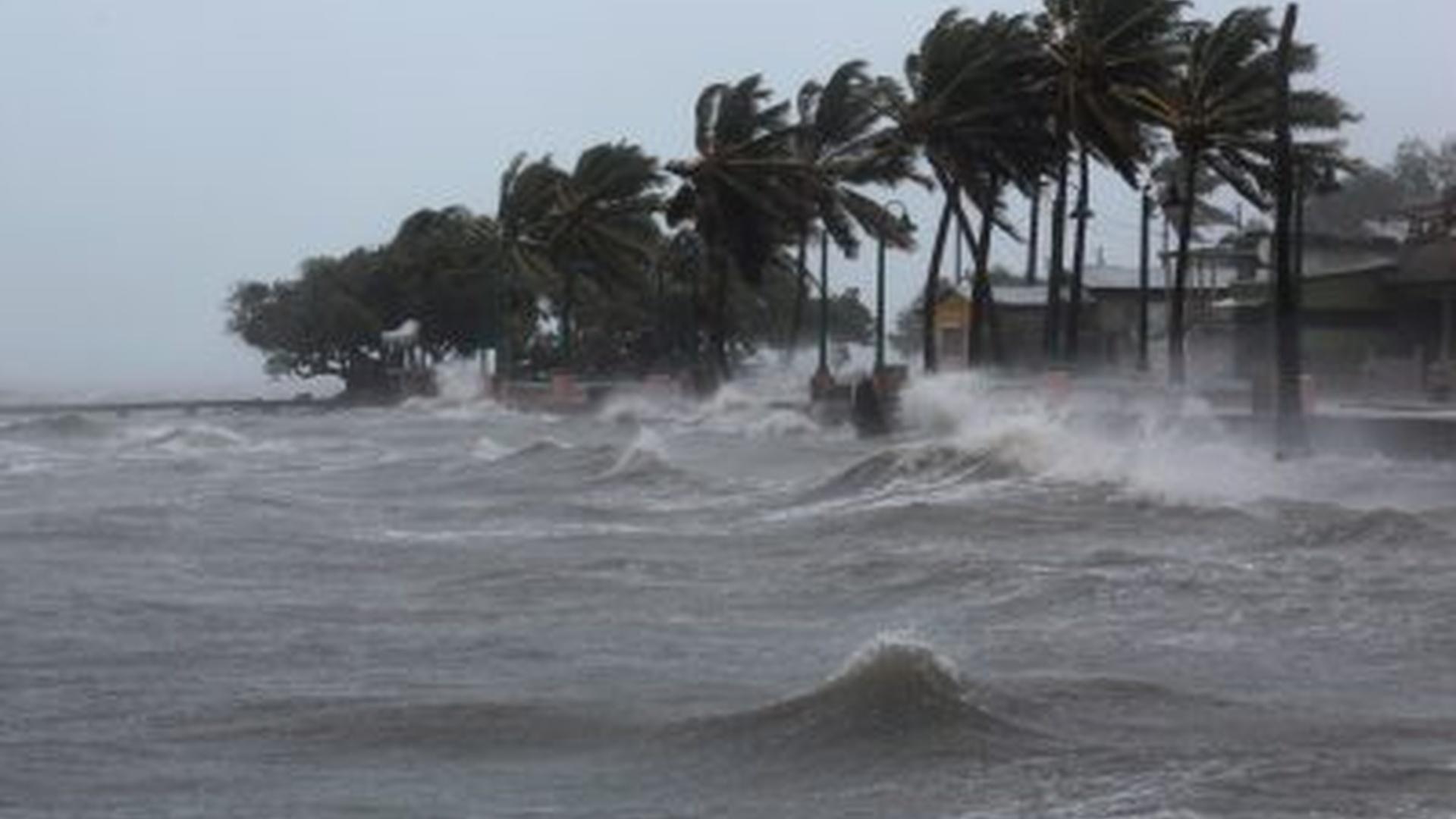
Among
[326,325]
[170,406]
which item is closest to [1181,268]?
[170,406]

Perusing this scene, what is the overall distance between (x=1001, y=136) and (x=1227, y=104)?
5.34m

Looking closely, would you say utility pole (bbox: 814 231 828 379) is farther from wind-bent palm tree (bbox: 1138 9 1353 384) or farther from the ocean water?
the ocean water

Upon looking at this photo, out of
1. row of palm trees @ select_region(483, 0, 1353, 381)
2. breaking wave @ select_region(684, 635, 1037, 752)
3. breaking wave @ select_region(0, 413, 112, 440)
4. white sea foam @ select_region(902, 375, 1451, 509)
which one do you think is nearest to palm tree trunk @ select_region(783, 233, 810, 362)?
row of palm trees @ select_region(483, 0, 1353, 381)

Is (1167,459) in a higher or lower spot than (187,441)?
higher

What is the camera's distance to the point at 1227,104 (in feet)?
152

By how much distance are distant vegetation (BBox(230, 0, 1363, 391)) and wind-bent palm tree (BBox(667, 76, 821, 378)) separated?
0.06 meters

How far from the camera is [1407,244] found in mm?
54312

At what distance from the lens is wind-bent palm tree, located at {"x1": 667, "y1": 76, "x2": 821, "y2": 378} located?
193 feet

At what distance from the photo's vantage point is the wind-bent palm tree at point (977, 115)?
49031mm

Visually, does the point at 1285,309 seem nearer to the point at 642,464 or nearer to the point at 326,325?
the point at 642,464

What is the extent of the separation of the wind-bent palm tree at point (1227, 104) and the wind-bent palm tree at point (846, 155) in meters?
11.2

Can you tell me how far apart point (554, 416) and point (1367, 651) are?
156 feet

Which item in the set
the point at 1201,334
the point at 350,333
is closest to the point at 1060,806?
the point at 1201,334

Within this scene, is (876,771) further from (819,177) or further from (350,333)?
(350,333)
